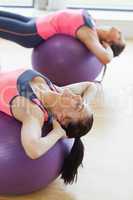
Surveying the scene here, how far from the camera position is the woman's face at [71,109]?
1393mm

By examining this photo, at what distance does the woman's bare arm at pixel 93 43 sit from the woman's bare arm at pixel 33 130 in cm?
65

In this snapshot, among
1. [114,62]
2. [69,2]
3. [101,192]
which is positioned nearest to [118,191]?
[101,192]

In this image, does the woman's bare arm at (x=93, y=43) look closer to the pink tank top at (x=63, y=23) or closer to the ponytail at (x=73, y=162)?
the pink tank top at (x=63, y=23)

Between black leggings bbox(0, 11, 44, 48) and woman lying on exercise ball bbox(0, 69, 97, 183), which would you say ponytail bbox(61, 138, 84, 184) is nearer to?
woman lying on exercise ball bbox(0, 69, 97, 183)

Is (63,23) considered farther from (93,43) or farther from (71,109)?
(71,109)

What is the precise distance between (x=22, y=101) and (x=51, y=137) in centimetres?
18

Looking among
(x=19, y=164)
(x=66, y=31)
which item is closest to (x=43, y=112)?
(x=19, y=164)

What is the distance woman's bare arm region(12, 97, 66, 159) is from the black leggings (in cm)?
71

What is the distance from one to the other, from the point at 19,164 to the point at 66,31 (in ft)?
2.95

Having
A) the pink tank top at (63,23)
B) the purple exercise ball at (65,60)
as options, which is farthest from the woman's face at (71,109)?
the pink tank top at (63,23)

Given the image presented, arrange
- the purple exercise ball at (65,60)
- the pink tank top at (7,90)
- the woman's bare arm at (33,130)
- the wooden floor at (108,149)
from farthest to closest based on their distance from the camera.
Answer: the purple exercise ball at (65,60) → the wooden floor at (108,149) → the pink tank top at (7,90) → the woman's bare arm at (33,130)

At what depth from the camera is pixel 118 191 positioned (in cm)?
157

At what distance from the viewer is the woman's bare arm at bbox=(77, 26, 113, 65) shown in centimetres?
199

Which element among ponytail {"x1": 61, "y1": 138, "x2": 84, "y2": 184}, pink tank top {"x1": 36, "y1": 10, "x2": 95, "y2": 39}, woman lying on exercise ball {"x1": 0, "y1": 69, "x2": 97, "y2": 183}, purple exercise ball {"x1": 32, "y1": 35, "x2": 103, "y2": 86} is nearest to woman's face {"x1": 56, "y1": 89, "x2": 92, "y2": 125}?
woman lying on exercise ball {"x1": 0, "y1": 69, "x2": 97, "y2": 183}
